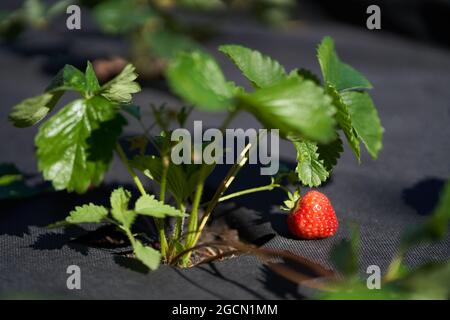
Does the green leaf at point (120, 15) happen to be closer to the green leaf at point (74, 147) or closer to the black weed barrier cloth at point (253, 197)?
the black weed barrier cloth at point (253, 197)

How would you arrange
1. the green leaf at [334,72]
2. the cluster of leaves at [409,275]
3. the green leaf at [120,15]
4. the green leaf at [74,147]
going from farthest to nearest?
the green leaf at [120,15]
the green leaf at [334,72]
the green leaf at [74,147]
the cluster of leaves at [409,275]

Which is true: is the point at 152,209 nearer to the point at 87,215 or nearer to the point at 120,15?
the point at 87,215

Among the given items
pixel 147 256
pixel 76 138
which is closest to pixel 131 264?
pixel 147 256

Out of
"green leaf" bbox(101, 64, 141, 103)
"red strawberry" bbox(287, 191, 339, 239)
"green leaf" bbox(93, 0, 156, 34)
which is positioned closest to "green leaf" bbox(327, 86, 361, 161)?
"red strawberry" bbox(287, 191, 339, 239)

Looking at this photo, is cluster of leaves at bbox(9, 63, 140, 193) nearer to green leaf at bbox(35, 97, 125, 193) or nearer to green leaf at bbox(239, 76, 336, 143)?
green leaf at bbox(35, 97, 125, 193)

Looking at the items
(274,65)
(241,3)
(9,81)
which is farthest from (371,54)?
(274,65)

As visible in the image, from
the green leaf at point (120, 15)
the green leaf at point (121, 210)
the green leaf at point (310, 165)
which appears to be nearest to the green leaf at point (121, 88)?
the green leaf at point (121, 210)
